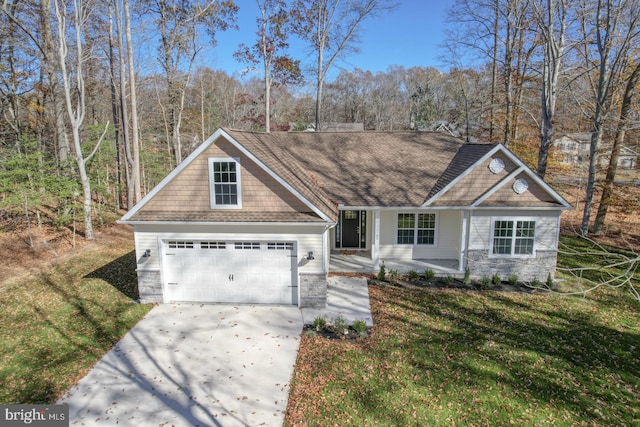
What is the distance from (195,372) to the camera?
8172 mm

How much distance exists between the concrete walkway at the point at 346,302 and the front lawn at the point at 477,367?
0.45 m

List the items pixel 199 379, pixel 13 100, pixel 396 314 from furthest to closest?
1. pixel 13 100
2. pixel 396 314
3. pixel 199 379

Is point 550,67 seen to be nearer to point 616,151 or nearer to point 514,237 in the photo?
point 616,151

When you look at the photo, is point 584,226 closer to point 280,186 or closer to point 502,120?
point 502,120

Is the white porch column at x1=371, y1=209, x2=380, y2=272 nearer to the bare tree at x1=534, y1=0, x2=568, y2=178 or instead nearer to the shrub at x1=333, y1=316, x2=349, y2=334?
the shrub at x1=333, y1=316, x2=349, y2=334

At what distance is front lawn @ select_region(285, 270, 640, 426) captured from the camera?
6.92 meters

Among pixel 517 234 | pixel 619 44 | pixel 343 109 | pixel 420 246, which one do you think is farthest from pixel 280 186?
pixel 343 109

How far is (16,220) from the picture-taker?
19297mm

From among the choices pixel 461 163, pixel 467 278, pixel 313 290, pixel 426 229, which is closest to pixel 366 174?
pixel 426 229

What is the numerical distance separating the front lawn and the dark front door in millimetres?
5096

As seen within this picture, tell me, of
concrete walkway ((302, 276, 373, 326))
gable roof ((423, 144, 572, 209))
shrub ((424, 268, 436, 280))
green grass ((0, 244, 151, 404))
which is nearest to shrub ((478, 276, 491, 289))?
shrub ((424, 268, 436, 280))

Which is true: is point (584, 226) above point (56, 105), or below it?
below

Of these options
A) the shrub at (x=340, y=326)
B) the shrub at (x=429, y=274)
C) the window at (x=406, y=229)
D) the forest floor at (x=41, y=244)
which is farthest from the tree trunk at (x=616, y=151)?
the forest floor at (x=41, y=244)

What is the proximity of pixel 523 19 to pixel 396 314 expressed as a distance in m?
22.0
